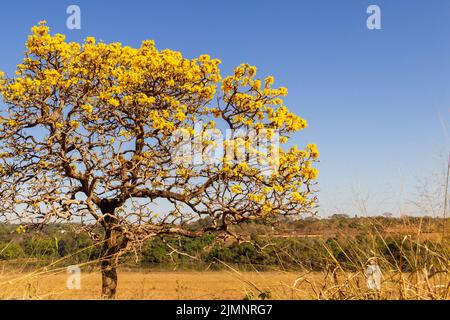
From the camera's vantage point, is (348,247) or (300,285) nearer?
(300,285)

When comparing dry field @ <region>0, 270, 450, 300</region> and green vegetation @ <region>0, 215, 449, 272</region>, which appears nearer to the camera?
dry field @ <region>0, 270, 450, 300</region>

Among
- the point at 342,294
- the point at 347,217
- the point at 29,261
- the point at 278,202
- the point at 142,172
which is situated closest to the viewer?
the point at 342,294

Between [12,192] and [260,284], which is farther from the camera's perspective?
[12,192]

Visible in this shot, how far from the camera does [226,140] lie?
1523cm

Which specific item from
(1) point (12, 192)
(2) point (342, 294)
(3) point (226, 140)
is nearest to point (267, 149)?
(3) point (226, 140)

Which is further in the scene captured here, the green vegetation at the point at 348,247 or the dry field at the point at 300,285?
the green vegetation at the point at 348,247

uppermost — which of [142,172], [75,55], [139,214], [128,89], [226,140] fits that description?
[75,55]

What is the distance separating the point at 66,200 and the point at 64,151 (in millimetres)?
1929

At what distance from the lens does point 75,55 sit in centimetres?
1556

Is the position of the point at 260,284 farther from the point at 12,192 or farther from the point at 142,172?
the point at 12,192

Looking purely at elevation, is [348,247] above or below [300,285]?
above

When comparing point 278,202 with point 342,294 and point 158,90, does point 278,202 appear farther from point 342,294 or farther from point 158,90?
point 342,294

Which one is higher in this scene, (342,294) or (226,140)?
(226,140)

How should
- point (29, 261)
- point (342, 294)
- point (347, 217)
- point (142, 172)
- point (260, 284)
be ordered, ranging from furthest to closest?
point (142, 172)
point (347, 217)
point (29, 261)
point (260, 284)
point (342, 294)
